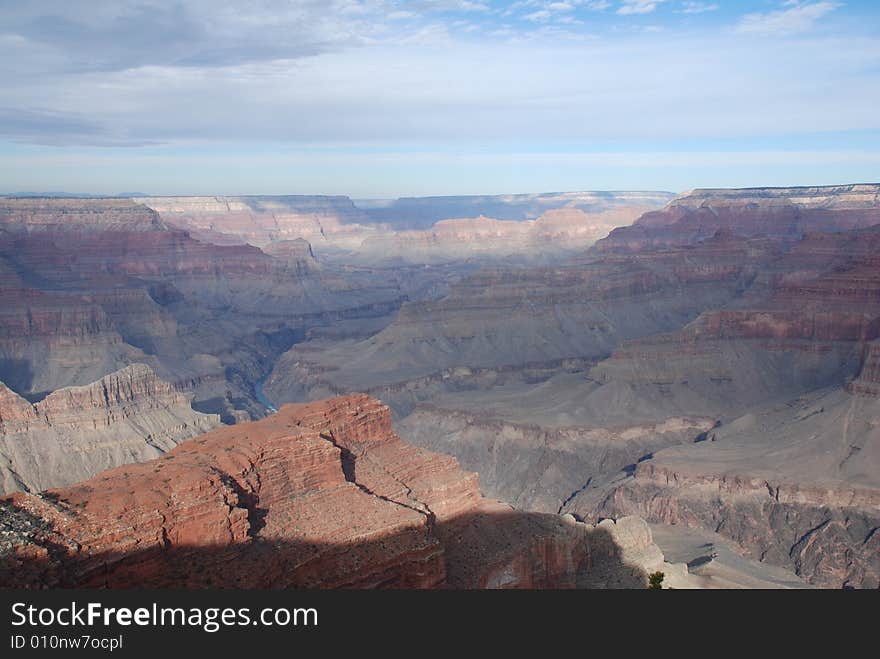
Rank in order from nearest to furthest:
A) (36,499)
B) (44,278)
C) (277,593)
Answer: (277,593) → (36,499) → (44,278)

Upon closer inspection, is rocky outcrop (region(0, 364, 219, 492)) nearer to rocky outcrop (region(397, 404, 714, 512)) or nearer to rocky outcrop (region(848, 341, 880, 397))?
rocky outcrop (region(397, 404, 714, 512))

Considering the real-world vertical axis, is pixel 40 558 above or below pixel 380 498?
above

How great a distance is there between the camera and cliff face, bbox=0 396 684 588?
96.9 ft

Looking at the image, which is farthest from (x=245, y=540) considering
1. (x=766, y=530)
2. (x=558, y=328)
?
(x=558, y=328)

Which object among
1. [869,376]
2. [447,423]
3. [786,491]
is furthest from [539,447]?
[869,376]

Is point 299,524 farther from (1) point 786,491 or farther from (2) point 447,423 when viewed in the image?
(2) point 447,423

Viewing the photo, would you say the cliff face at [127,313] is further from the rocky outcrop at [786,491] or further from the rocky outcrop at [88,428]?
the rocky outcrop at [786,491]

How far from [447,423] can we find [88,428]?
126 feet

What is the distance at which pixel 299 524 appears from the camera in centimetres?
3578

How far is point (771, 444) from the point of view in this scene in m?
84.2

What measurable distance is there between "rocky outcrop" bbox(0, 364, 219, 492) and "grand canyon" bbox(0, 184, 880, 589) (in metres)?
0.26

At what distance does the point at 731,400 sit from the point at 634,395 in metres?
11.5

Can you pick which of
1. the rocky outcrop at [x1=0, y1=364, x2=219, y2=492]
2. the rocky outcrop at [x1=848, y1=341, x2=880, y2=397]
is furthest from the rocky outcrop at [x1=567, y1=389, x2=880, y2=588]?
the rocky outcrop at [x1=0, y1=364, x2=219, y2=492]

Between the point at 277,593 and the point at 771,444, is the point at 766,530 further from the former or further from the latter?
the point at 277,593
